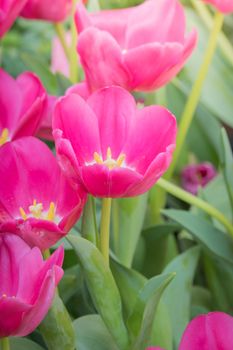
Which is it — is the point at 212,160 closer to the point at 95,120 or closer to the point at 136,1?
the point at 136,1

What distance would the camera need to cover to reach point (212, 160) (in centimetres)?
86

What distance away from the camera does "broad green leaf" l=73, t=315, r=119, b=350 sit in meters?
0.46

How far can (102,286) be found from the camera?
1.43 ft

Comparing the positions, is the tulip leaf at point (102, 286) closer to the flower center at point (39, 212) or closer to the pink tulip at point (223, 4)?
the flower center at point (39, 212)

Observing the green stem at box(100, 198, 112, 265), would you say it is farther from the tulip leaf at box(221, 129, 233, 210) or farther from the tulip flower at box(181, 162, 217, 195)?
the tulip flower at box(181, 162, 217, 195)

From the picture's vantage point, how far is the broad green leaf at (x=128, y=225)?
0.60 m

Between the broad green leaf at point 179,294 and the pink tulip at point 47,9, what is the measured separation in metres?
0.22

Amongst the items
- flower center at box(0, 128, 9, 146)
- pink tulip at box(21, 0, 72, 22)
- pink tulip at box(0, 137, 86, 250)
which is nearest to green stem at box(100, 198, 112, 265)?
pink tulip at box(0, 137, 86, 250)

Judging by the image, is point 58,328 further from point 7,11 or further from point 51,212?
point 7,11

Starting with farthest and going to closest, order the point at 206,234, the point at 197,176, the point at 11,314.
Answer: the point at 197,176, the point at 206,234, the point at 11,314

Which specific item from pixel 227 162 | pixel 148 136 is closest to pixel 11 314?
pixel 148 136

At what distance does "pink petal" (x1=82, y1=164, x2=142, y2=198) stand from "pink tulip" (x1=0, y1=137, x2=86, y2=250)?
0.03m

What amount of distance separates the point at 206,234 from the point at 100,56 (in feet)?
0.55

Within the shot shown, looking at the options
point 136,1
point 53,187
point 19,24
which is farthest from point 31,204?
point 19,24
